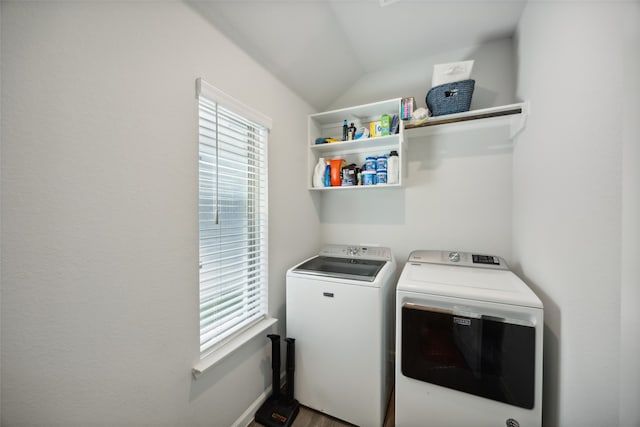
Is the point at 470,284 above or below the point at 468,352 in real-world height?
above

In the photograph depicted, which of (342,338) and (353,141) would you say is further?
(353,141)

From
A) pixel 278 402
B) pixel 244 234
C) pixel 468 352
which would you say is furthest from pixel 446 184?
pixel 278 402

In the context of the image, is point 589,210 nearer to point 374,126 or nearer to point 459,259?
point 459,259

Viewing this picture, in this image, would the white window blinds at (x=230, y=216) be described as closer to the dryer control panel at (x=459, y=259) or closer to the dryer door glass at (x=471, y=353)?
the dryer door glass at (x=471, y=353)

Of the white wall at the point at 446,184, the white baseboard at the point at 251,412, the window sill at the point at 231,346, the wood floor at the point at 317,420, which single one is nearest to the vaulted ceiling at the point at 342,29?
the white wall at the point at 446,184

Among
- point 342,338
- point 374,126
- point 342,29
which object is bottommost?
point 342,338

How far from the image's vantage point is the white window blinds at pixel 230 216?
4.00 ft

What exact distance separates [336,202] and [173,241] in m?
1.53

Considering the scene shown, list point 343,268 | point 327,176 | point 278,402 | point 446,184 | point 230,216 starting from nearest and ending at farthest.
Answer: point 230,216, point 278,402, point 343,268, point 446,184, point 327,176

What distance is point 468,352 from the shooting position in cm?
117

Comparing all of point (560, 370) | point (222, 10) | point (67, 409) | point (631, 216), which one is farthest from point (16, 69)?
point (560, 370)

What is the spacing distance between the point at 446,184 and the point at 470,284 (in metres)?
0.91

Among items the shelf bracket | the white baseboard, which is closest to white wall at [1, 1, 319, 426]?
the white baseboard

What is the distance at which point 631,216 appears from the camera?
27.6 inches
